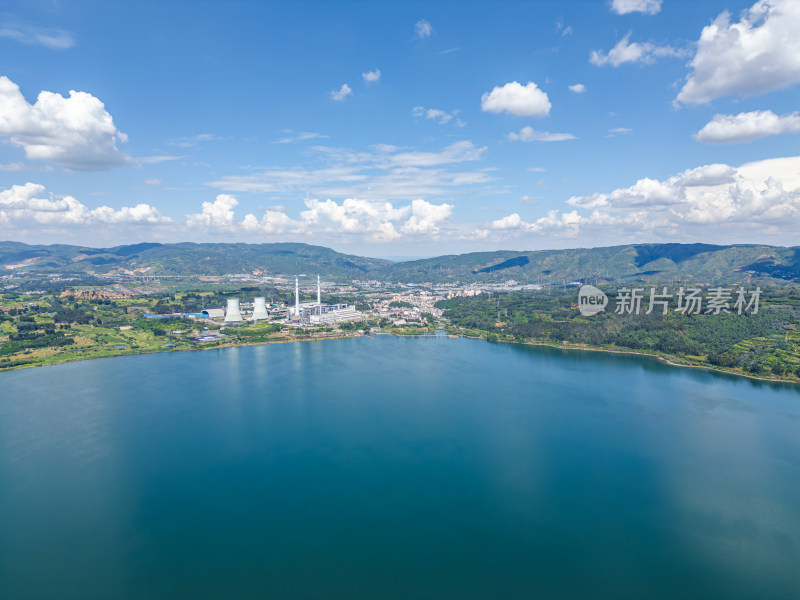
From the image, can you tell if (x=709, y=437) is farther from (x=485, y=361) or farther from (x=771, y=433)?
(x=485, y=361)

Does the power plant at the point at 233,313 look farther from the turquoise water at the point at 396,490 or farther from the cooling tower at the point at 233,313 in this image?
the turquoise water at the point at 396,490

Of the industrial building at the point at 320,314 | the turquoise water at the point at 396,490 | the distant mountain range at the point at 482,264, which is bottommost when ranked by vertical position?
the turquoise water at the point at 396,490

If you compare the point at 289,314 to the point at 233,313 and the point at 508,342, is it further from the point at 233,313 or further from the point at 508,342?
the point at 508,342

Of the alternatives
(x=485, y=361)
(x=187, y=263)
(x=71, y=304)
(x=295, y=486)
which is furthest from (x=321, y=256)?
(x=295, y=486)

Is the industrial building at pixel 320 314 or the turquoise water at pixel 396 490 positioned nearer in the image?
the turquoise water at pixel 396 490

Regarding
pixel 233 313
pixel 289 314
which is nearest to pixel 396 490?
pixel 233 313

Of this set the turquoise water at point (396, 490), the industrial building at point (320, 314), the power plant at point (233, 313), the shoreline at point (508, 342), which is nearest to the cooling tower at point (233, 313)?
the power plant at point (233, 313)
